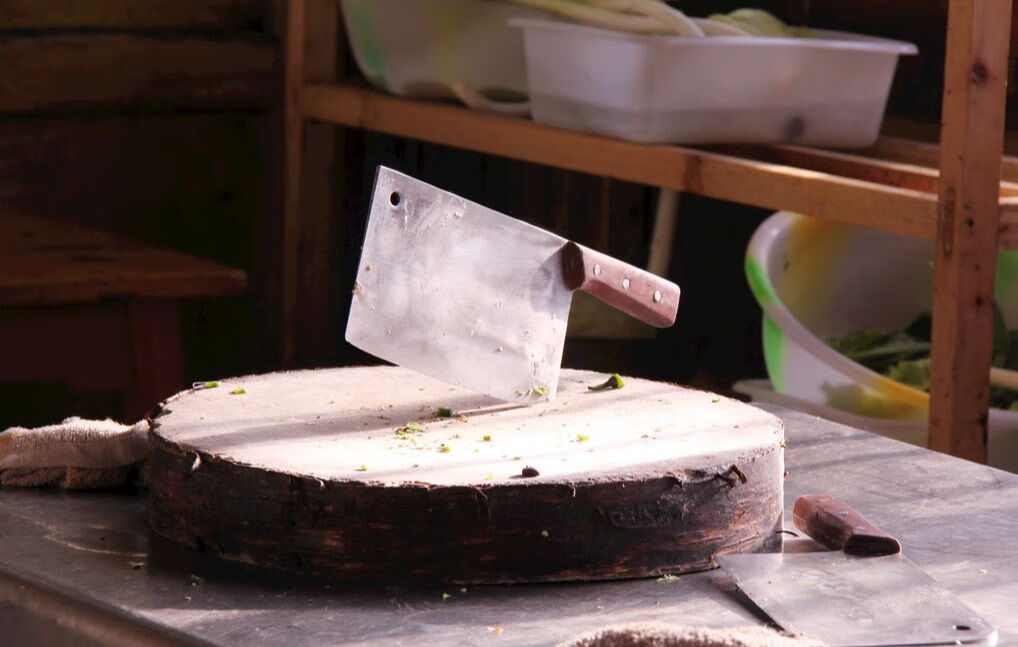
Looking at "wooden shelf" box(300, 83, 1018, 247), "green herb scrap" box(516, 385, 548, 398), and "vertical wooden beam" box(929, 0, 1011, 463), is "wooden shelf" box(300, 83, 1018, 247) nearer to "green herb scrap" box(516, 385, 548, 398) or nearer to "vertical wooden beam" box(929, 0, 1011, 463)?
"vertical wooden beam" box(929, 0, 1011, 463)

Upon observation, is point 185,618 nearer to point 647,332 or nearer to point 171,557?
point 171,557

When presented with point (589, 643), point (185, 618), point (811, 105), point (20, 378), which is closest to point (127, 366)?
point (20, 378)

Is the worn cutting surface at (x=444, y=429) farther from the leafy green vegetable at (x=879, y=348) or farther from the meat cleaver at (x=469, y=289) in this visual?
the leafy green vegetable at (x=879, y=348)

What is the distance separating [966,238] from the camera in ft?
5.52

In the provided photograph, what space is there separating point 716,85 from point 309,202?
1.08m

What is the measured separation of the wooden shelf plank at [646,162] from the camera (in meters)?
1.78

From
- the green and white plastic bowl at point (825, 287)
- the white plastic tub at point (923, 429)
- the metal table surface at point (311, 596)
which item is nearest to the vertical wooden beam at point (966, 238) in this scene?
the white plastic tub at point (923, 429)

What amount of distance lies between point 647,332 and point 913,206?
131cm

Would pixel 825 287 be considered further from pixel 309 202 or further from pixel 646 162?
pixel 309 202

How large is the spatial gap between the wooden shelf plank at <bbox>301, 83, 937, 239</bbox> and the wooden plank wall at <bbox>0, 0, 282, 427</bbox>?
24 cm

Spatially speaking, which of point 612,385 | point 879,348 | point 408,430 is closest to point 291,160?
point 879,348

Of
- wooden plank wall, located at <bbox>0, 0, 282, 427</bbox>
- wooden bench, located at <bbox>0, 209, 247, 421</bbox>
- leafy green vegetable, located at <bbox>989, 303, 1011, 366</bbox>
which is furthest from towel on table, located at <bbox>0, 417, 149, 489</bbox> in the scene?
wooden plank wall, located at <bbox>0, 0, 282, 427</bbox>

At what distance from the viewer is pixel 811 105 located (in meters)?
2.21

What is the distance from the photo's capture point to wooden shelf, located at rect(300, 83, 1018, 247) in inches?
69.8
